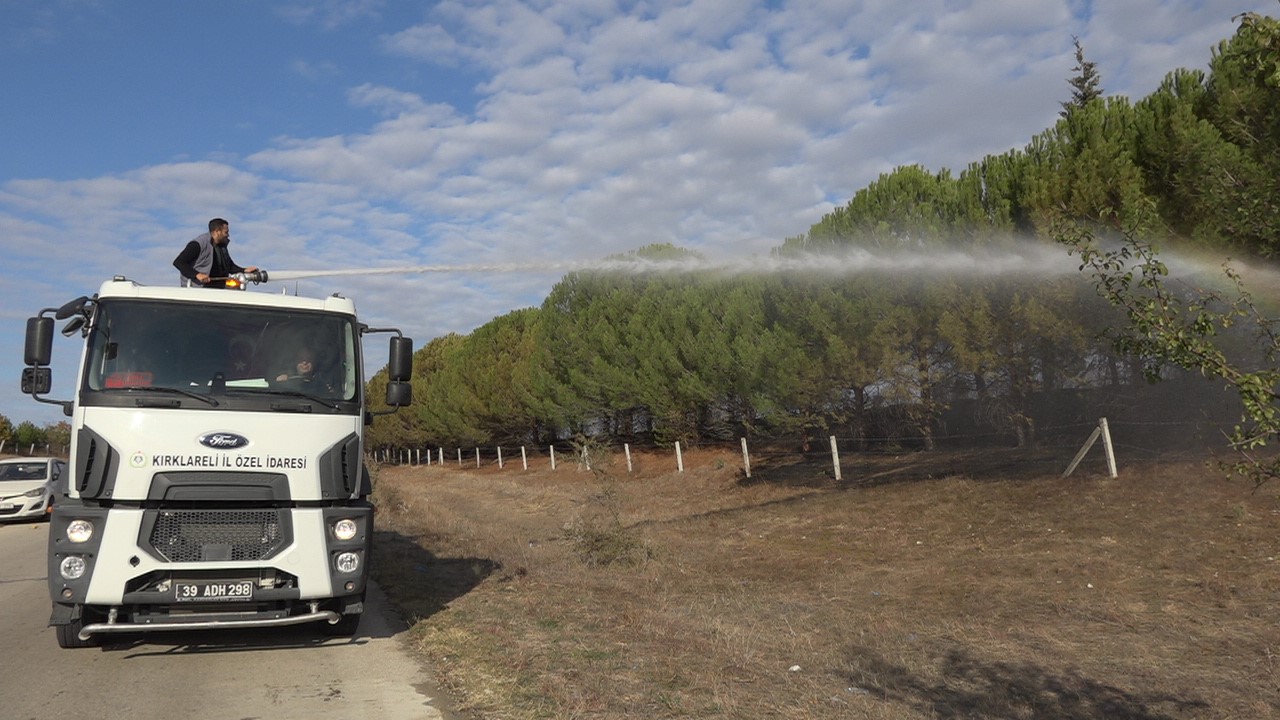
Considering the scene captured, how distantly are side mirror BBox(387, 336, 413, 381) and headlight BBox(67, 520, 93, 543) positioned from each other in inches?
102

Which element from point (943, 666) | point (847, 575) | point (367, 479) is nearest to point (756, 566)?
point (847, 575)

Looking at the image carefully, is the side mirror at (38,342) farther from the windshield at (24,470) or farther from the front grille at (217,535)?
the windshield at (24,470)

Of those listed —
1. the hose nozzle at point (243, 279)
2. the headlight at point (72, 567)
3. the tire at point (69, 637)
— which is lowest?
the tire at point (69, 637)

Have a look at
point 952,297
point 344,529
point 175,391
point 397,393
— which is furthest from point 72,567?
point 952,297

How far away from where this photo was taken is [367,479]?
743 cm

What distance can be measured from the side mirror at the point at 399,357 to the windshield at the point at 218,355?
38 centimetres

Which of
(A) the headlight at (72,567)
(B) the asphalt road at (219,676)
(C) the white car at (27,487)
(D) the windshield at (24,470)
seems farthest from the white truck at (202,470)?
(D) the windshield at (24,470)

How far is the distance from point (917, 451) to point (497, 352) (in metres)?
30.7

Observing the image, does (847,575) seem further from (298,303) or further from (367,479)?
(298,303)

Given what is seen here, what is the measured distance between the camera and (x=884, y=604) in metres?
10.1

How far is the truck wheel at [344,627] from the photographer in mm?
7469

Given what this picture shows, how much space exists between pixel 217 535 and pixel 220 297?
2.08 m

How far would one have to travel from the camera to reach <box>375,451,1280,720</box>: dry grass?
20.0 ft

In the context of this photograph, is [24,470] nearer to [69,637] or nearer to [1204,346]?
[69,637]
